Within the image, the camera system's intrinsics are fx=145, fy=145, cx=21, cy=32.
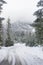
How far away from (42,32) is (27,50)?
33 centimetres

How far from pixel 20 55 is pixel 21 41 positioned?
19cm

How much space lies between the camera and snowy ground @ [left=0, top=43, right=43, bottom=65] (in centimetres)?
191

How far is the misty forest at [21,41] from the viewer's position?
6.37ft

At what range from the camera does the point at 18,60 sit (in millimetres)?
1941

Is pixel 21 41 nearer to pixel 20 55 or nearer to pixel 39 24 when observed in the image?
pixel 20 55

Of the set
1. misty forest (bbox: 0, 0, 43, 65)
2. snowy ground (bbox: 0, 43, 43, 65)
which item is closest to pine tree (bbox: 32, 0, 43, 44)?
misty forest (bbox: 0, 0, 43, 65)

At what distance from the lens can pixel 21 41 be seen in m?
1.98

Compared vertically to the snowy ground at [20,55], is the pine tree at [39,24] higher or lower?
higher

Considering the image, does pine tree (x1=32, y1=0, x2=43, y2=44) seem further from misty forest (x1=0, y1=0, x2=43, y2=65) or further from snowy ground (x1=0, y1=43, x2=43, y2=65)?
snowy ground (x1=0, y1=43, x2=43, y2=65)

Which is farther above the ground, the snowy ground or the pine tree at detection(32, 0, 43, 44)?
the pine tree at detection(32, 0, 43, 44)

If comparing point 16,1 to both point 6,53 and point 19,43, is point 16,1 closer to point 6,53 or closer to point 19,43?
point 19,43

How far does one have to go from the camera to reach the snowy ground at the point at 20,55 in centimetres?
191

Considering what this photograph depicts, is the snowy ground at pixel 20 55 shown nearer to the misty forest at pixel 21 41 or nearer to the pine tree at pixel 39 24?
the misty forest at pixel 21 41

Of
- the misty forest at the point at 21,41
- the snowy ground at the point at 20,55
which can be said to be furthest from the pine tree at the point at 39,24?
the snowy ground at the point at 20,55
